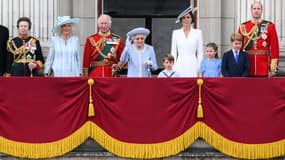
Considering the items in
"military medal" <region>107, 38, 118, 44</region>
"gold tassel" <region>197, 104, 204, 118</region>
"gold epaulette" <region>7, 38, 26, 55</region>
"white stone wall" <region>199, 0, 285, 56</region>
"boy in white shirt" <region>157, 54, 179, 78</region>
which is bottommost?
"gold tassel" <region>197, 104, 204, 118</region>

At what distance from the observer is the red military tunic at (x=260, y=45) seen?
1140 centimetres

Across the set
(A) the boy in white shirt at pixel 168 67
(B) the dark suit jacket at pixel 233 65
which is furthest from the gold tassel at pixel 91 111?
(B) the dark suit jacket at pixel 233 65

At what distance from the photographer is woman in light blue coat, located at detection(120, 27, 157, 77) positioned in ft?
36.0

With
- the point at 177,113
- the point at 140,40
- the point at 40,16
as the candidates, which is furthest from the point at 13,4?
the point at 177,113

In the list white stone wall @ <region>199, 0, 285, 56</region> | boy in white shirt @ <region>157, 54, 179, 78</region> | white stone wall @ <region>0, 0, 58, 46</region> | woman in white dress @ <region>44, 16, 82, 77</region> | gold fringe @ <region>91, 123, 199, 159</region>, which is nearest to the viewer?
gold fringe @ <region>91, 123, 199, 159</region>

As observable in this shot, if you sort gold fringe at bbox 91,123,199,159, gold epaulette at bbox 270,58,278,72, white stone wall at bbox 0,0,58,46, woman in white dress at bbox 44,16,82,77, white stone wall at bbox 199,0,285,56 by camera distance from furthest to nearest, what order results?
white stone wall at bbox 199,0,285,56
white stone wall at bbox 0,0,58,46
gold epaulette at bbox 270,58,278,72
woman in white dress at bbox 44,16,82,77
gold fringe at bbox 91,123,199,159

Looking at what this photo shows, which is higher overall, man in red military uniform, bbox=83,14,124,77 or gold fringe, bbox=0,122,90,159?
man in red military uniform, bbox=83,14,124,77

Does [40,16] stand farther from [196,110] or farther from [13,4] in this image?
[196,110]

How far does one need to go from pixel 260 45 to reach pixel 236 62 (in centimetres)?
66

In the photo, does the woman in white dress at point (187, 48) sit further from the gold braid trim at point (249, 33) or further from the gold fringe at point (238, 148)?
the gold fringe at point (238, 148)

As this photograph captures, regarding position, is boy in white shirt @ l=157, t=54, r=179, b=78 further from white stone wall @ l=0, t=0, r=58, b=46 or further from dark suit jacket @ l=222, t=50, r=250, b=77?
white stone wall @ l=0, t=0, r=58, b=46

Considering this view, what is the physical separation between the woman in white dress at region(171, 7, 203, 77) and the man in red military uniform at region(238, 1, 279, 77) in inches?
25.4

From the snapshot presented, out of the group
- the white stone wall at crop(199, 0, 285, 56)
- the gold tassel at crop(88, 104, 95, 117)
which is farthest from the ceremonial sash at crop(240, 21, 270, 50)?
the white stone wall at crop(199, 0, 285, 56)

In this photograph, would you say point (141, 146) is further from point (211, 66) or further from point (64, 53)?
point (64, 53)
